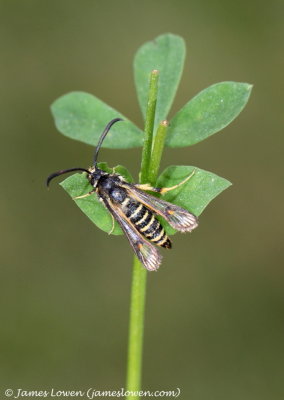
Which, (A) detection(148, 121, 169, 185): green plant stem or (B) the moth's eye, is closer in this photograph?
(A) detection(148, 121, 169, 185): green plant stem

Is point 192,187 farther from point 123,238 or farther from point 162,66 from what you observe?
point 123,238

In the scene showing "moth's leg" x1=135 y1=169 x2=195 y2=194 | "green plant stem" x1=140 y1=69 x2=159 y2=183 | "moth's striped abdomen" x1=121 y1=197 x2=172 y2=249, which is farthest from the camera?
"moth's striped abdomen" x1=121 y1=197 x2=172 y2=249

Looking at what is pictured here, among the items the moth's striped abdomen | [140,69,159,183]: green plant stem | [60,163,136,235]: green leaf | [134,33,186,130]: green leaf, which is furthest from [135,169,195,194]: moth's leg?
[134,33,186,130]: green leaf

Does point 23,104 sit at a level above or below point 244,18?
below

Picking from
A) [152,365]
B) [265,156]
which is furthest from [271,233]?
[152,365]

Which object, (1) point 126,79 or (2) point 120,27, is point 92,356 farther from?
(2) point 120,27

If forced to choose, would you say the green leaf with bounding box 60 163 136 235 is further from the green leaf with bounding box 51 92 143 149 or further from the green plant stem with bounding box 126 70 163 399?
the green leaf with bounding box 51 92 143 149

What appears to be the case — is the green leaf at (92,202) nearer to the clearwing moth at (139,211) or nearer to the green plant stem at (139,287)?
the clearwing moth at (139,211)
